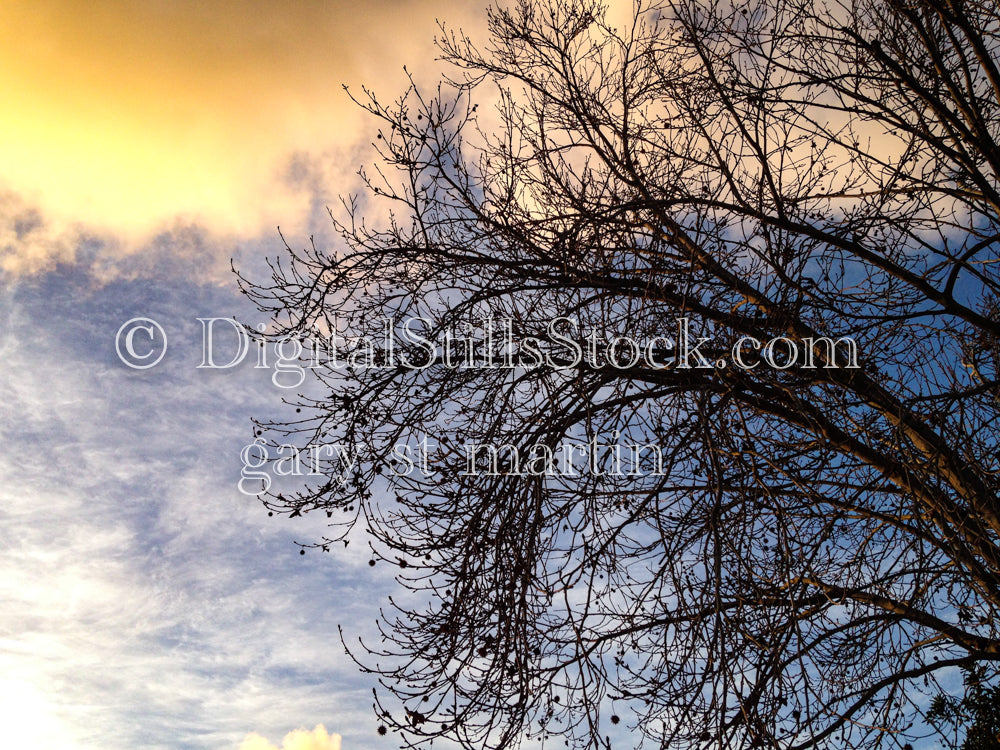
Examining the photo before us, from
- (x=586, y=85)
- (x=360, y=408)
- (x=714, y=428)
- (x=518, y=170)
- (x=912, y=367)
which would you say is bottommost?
(x=714, y=428)

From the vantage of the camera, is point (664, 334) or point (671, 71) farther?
point (671, 71)

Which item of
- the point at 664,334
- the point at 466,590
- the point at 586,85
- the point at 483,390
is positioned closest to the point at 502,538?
the point at 466,590

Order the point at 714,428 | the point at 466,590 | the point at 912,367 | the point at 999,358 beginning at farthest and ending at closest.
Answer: the point at 912,367, the point at 999,358, the point at 466,590, the point at 714,428

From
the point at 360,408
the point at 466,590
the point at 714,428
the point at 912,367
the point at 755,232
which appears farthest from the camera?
the point at 912,367

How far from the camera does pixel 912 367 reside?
7625 mm

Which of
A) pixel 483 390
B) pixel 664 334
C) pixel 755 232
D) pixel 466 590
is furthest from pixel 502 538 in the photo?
pixel 755 232

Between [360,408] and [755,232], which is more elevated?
[755,232]

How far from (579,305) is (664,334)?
2.30ft

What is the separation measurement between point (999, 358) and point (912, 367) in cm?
98

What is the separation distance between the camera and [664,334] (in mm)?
5797

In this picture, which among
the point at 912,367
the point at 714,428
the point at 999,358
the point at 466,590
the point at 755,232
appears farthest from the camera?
the point at 912,367

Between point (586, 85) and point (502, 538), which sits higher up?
point (586, 85)

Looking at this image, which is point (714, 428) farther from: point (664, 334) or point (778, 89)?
point (778, 89)

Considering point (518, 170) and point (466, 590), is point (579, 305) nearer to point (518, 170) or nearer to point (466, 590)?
point (518, 170)
